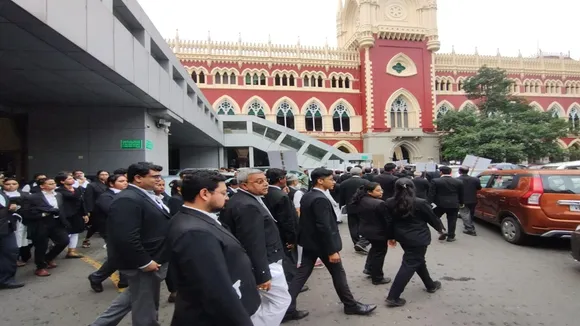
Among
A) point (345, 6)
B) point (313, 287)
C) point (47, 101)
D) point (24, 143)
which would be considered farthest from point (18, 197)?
point (345, 6)

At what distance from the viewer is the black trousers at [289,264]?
4.14 m

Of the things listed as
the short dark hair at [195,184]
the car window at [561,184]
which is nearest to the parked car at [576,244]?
the car window at [561,184]

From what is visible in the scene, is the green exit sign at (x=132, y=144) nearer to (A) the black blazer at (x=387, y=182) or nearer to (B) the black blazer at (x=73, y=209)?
(B) the black blazer at (x=73, y=209)

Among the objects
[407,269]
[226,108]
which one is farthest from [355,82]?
[407,269]

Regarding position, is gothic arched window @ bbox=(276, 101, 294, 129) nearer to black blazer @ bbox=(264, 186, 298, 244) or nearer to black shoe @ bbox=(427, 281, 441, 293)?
black shoe @ bbox=(427, 281, 441, 293)

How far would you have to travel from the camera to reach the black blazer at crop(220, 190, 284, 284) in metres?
2.70

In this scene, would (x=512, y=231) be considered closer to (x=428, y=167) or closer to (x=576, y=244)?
(x=576, y=244)

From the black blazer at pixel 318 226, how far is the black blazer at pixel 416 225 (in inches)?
35.2

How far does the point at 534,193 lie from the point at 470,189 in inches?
56.1

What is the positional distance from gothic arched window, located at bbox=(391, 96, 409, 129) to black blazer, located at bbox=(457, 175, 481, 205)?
26.9m

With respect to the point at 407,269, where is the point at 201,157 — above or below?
above

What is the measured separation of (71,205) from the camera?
6125mm

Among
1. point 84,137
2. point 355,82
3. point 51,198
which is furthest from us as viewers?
point 355,82

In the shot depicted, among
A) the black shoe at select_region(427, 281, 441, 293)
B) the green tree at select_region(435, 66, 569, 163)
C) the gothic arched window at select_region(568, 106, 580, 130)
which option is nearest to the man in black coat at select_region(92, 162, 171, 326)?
the black shoe at select_region(427, 281, 441, 293)
